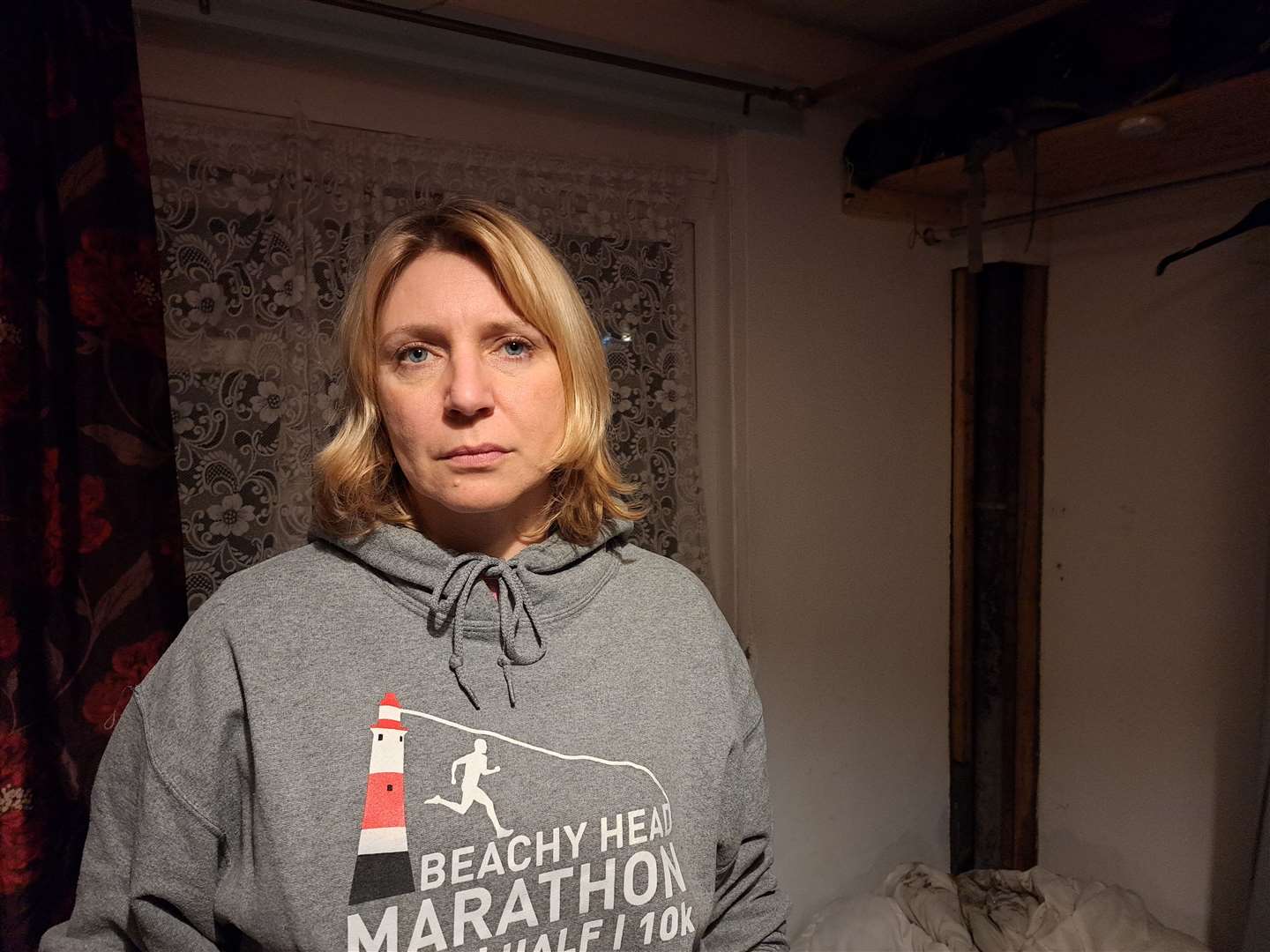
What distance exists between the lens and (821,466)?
2.13m

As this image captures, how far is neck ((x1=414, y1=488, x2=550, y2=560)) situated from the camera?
896 millimetres

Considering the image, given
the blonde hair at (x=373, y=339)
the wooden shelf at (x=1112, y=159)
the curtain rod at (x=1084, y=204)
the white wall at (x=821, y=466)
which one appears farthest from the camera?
the white wall at (x=821, y=466)

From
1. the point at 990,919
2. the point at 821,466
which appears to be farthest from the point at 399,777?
the point at 990,919

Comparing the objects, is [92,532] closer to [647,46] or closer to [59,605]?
[59,605]

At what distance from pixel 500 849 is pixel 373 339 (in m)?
0.51

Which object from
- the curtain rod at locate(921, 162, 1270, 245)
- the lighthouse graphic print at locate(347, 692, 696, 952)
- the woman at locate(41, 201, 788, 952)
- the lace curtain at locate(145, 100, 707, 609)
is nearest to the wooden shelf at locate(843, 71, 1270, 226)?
the curtain rod at locate(921, 162, 1270, 245)

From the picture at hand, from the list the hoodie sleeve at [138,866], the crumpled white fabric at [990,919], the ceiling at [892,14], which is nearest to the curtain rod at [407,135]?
the ceiling at [892,14]

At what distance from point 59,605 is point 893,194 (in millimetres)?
1919

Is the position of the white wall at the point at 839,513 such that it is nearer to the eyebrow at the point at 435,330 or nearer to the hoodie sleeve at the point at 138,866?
the eyebrow at the point at 435,330

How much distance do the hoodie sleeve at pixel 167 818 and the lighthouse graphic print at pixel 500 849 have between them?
145mm

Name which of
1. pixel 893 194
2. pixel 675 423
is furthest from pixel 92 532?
pixel 893 194

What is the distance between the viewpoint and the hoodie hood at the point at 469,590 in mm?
852

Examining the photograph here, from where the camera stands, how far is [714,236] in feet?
6.49

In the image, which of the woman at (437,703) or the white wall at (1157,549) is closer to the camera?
the woman at (437,703)
